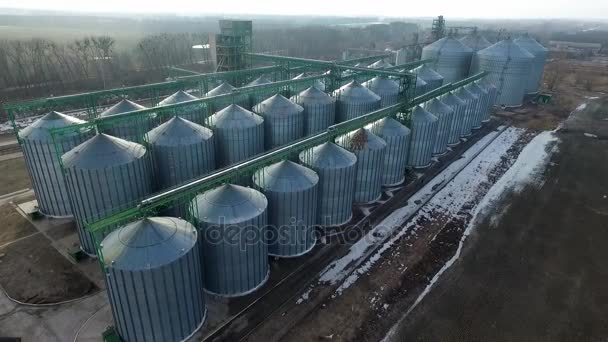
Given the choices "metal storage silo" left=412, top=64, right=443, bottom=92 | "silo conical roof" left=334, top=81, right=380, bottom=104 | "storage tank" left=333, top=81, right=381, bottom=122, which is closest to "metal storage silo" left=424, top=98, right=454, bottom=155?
"storage tank" left=333, top=81, right=381, bottom=122

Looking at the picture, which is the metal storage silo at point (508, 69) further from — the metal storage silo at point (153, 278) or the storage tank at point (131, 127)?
the metal storage silo at point (153, 278)

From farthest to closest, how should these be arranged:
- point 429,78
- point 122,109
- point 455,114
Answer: point 429,78 < point 455,114 < point 122,109

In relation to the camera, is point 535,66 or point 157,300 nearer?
point 157,300

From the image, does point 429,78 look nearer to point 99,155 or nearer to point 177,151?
point 177,151

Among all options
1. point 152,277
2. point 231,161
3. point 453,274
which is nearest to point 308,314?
point 152,277

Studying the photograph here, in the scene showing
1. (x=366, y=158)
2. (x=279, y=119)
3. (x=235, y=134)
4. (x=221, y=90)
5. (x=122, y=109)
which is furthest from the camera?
(x=221, y=90)

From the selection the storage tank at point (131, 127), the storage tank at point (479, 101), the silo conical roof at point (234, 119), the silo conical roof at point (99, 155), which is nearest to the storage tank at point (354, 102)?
the silo conical roof at point (234, 119)

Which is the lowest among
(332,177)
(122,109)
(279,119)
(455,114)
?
(332,177)

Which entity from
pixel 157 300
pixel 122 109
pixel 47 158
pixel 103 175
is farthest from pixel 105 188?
pixel 122 109
